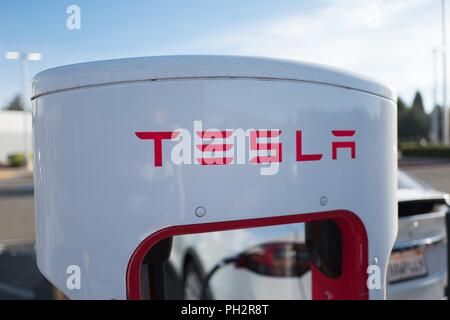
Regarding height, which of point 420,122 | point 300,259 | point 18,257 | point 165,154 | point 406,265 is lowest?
point 18,257

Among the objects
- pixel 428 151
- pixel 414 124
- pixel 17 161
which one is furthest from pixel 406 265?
pixel 414 124

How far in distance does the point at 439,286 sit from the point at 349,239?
1928 millimetres

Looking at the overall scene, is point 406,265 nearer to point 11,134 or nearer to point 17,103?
point 17,103

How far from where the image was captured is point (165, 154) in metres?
1.01

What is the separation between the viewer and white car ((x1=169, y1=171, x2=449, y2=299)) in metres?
2.51

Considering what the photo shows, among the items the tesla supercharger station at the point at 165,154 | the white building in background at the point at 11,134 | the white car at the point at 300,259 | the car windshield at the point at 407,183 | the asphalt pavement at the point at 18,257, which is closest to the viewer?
the tesla supercharger station at the point at 165,154

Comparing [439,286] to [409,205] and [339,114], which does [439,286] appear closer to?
[409,205]

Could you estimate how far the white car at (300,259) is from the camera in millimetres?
2506

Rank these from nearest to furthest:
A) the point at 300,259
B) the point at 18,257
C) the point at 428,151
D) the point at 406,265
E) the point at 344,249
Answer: the point at 344,249 < the point at 300,259 < the point at 406,265 < the point at 18,257 < the point at 428,151

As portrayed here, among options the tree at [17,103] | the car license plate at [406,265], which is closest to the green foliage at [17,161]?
the tree at [17,103]

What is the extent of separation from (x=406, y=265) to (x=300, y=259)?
0.79 m

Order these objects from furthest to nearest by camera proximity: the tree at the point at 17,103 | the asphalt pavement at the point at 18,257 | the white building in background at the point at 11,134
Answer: the white building in background at the point at 11,134
the tree at the point at 17,103
the asphalt pavement at the point at 18,257

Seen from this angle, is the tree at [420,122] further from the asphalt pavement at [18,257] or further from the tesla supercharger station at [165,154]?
the tesla supercharger station at [165,154]
